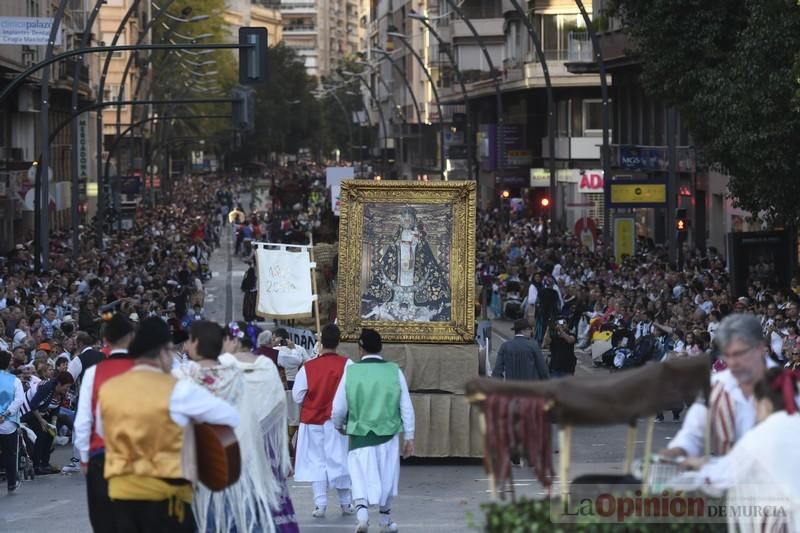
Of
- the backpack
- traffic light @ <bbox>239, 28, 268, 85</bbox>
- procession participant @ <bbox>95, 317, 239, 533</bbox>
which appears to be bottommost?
the backpack

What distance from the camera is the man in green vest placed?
14148 millimetres

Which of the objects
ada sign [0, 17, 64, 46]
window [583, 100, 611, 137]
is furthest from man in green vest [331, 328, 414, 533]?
window [583, 100, 611, 137]

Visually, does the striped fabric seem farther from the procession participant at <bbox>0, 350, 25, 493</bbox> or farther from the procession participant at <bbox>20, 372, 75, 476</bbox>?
the procession participant at <bbox>20, 372, 75, 476</bbox>

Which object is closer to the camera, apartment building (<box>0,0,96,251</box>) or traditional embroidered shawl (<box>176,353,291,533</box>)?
traditional embroidered shawl (<box>176,353,291,533</box>)

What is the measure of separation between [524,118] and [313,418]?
60.0 m

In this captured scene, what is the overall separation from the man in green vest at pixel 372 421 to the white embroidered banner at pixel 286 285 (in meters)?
7.50

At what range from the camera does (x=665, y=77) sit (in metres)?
29.6

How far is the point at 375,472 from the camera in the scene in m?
14.2

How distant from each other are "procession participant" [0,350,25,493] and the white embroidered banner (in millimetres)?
4975

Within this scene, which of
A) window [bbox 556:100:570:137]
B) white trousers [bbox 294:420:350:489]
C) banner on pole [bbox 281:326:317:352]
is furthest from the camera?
window [bbox 556:100:570:137]

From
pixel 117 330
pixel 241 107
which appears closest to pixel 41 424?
pixel 117 330

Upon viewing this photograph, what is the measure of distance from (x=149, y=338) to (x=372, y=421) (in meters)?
4.87

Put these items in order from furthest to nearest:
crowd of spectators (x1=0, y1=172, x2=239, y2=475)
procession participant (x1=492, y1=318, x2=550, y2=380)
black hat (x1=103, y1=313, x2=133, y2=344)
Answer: crowd of spectators (x1=0, y1=172, x2=239, y2=475), procession participant (x1=492, y1=318, x2=550, y2=380), black hat (x1=103, y1=313, x2=133, y2=344)

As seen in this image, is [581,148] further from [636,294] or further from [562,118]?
[636,294]
